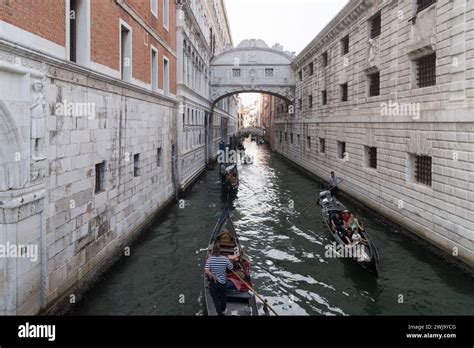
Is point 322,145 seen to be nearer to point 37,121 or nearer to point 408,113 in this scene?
point 408,113

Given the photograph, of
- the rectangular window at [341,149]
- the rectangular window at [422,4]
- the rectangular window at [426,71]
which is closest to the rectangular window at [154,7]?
the rectangular window at [422,4]

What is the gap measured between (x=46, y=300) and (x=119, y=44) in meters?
6.24

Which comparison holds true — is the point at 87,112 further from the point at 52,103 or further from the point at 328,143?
the point at 328,143

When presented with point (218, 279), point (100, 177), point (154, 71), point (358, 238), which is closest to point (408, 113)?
point (358, 238)

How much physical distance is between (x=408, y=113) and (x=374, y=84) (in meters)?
3.53

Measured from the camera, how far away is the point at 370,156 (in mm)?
14703

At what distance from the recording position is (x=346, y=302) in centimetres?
725

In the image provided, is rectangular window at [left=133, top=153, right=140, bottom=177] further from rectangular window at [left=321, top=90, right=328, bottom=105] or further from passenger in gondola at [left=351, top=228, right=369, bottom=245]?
rectangular window at [left=321, top=90, right=328, bottom=105]

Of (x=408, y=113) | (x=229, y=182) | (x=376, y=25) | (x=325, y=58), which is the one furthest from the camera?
(x=325, y=58)

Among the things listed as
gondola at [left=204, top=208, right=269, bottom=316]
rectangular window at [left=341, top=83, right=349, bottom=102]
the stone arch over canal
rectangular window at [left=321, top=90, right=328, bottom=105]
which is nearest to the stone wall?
gondola at [left=204, top=208, right=269, bottom=316]

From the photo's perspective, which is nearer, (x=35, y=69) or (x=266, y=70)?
(x=35, y=69)

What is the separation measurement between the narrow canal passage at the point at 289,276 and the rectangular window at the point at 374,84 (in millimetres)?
4922

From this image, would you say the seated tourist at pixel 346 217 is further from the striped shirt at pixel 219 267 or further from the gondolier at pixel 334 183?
the gondolier at pixel 334 183
